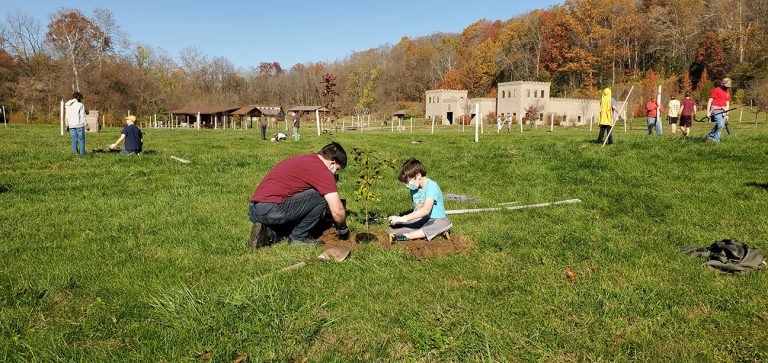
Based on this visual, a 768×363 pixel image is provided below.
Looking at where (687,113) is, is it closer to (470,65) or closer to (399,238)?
(399,238)

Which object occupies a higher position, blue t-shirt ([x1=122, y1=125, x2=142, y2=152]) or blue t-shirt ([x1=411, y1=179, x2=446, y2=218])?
blue t-shirt ([x1=122, y1=125, x2=142, y2=152])

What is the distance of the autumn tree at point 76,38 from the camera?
71.9 metres

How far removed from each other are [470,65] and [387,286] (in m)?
108

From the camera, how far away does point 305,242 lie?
638cm

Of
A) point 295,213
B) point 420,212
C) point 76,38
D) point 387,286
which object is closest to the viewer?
point 387,286

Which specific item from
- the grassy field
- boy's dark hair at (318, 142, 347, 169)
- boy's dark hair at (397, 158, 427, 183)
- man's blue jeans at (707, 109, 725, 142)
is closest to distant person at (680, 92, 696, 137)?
man's blue jeans at (707, 109, 725, 142)

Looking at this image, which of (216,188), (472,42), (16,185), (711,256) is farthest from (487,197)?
(472,42)

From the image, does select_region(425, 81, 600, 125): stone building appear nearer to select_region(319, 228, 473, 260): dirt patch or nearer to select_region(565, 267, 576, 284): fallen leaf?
select_region(319, 228, 473, 260): dirt patch

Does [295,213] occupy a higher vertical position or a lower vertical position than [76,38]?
lower

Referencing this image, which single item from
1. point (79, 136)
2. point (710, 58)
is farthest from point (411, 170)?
point (710, 58)

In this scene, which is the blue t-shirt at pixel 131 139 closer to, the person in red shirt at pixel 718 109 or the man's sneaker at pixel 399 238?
the man's sneaker at pixel 399 238

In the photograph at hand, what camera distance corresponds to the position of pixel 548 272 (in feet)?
17.3

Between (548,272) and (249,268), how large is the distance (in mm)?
3235

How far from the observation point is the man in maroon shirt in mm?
6184
